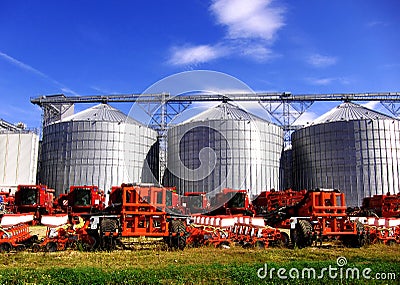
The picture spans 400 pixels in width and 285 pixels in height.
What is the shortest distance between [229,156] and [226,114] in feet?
22.5

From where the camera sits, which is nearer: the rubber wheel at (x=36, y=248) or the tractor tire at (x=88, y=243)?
the rubber wheel at (x=36, y=248)

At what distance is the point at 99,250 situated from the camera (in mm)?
17266

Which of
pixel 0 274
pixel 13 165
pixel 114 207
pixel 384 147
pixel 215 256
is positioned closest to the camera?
pixel 0 274

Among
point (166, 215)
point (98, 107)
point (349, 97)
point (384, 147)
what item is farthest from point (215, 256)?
point (349, 97)

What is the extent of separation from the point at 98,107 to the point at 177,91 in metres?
46.6

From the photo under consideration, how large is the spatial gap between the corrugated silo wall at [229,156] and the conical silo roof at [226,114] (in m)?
1.30

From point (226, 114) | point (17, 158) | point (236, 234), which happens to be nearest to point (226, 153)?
point (226, 114)

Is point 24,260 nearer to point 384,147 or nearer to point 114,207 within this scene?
point 114,207

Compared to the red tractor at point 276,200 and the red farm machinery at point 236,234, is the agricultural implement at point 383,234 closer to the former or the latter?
the red farm machinery at point 236,234

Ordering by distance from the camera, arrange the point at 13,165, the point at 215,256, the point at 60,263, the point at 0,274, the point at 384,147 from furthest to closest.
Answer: the point at 13,165 → the point at 384,147 → the point at 215,256 → the point at 60,263 → the point at 0,274

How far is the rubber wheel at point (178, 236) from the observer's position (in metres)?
17.5

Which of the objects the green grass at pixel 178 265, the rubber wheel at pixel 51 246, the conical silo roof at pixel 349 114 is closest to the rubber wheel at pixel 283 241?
the green grass at pixel 178 265

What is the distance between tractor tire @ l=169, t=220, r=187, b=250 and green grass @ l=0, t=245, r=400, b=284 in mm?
412

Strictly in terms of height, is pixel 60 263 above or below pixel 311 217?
below
